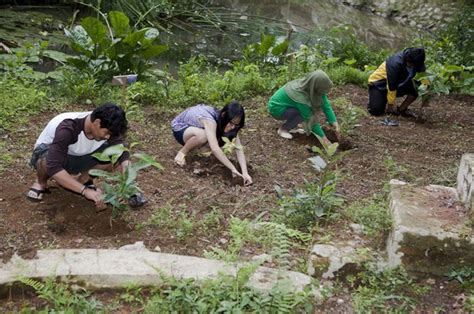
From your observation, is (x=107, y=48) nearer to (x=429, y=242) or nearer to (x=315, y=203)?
(x=315, y=203)

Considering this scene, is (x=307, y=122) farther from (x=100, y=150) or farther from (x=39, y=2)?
(x=39, y=2)

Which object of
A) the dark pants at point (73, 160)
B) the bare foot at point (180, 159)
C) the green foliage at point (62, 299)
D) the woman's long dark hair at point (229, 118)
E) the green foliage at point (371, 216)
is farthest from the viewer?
the bare foot at point (180, 159)

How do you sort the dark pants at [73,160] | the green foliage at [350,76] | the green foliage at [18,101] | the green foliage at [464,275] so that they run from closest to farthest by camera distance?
the green foliage at [464,275] < the dark pants at [73,160] < the green foliage at [18,101] < the green foliage at [350,76]

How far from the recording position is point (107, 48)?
619 centimetres

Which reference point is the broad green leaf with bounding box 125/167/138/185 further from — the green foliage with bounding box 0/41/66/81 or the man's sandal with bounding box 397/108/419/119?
the man's sandal with bounding box 397/108/419/119

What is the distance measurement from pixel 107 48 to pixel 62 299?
4274 millimetres

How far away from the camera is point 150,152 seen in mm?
4797

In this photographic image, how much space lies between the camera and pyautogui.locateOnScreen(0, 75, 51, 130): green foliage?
512 centimetres

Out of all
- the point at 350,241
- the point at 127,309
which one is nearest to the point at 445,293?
the point at 350,241

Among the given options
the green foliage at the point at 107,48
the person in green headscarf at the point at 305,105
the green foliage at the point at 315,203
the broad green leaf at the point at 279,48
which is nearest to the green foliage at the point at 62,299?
the green foliage at the point at 315,203

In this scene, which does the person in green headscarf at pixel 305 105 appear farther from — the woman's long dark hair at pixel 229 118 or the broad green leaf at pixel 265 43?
the broad green leaf at pixel 265 43

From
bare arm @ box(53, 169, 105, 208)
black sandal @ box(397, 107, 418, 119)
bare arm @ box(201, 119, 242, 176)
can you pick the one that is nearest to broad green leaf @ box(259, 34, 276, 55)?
black sandal @ box(397, 107, 418, 119)

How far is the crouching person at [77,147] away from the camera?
3.19 meters

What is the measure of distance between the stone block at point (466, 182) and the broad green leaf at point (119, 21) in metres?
Result: 4.38
